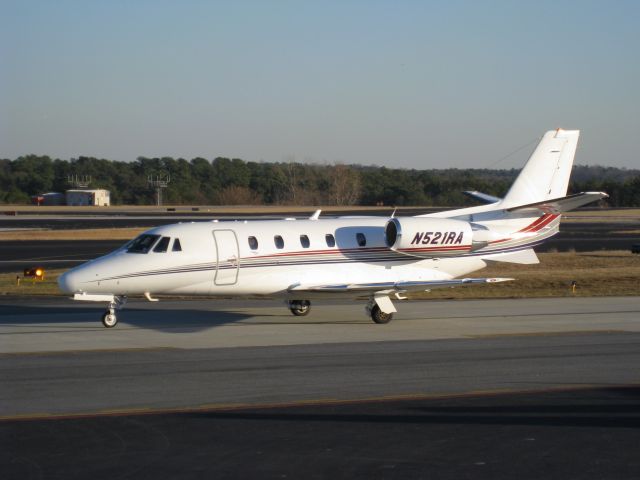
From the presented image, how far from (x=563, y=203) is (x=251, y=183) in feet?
387

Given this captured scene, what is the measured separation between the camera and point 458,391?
571 inches

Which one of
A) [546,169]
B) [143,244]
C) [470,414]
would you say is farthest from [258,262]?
[470,414]

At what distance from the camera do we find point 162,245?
21.9 metres

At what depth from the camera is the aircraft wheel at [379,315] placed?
23.0m

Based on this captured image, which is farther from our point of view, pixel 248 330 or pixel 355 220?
pixel 355 220

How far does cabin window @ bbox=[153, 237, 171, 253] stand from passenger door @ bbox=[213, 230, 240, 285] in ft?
3.70

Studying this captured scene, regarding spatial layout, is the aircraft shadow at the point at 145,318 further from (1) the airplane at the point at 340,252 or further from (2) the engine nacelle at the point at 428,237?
(2) the engine nacelle at the point at 428,237

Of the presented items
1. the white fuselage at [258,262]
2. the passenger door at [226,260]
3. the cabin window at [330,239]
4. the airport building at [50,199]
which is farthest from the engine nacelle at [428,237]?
the airport building at [50,199]

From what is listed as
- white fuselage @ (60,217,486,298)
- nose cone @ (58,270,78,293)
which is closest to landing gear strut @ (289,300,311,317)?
white fuselage @ (60,217,486,298)

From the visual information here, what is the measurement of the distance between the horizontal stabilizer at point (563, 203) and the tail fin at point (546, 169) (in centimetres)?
96

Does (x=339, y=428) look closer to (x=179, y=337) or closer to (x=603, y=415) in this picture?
(x=603, y=415)

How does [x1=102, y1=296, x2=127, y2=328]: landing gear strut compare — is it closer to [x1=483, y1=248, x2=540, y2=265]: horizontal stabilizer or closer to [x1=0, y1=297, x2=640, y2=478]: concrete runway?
[x1=0, y1=297, x2=640, y2=478]: concrete runway

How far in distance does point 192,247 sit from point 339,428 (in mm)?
10877

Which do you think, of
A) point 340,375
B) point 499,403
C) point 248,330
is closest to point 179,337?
point 248,330
